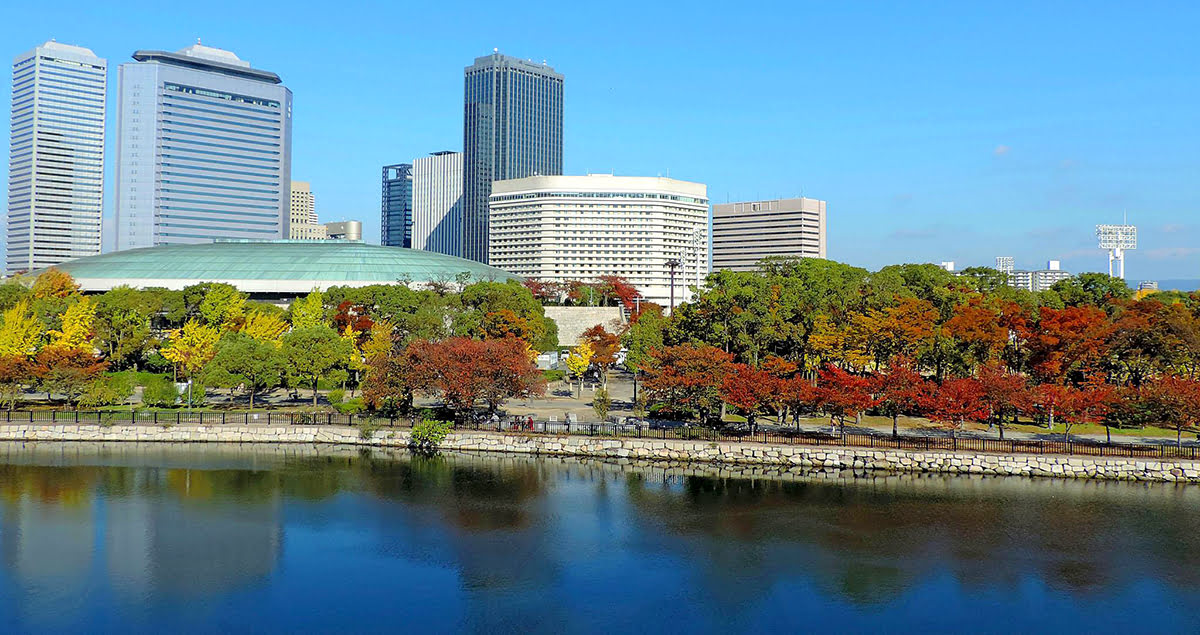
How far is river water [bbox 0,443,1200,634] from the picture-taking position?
80.3 feet

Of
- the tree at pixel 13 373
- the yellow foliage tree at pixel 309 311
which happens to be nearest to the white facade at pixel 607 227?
the yellow foliage tree at pixel 309 311

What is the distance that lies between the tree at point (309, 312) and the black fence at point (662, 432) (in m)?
19.0

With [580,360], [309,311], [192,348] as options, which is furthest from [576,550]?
[309,311]

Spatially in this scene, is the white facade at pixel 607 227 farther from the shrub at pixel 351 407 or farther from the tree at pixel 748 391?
the tree at pixel 748 391

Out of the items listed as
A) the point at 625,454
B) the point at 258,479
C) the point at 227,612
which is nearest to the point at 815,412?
the point at 625,454

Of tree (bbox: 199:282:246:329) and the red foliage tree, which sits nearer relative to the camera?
the red foliage tree

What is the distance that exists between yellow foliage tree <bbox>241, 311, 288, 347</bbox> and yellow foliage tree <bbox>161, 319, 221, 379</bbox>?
2.21 meters

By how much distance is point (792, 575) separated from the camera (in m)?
27.7

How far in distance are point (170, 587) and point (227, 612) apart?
2780 millimetres

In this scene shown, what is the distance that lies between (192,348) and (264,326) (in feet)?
22.8

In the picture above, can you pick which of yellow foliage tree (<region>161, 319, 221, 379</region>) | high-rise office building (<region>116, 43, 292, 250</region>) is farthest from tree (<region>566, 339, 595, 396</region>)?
high-rise office building (<region>116, 43, 292, 250</region>)

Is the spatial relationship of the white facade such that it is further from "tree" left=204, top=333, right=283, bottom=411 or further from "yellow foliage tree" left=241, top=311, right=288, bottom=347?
"tree" left=204, top=333, right=283, bottom=411

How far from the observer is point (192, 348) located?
58.1 metres

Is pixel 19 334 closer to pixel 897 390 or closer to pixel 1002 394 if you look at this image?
pixel 897 390
